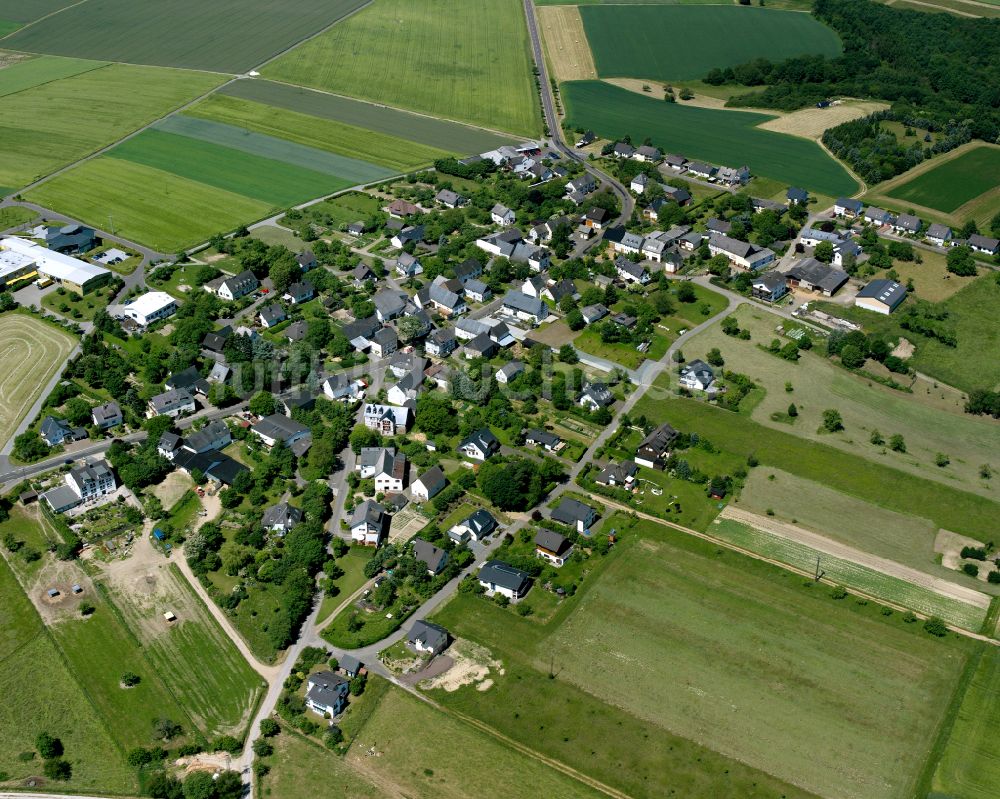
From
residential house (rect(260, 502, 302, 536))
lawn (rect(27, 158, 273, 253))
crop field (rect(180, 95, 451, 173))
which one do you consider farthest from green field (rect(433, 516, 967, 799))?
crop field (rect(180, 95, 451, 173))

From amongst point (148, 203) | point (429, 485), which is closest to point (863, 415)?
point (429, 485)

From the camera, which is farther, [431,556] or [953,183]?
[953,183]

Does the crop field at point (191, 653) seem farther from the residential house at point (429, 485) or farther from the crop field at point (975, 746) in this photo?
the crop field at point (975, 746)

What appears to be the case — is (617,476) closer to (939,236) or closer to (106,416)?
(106,416)

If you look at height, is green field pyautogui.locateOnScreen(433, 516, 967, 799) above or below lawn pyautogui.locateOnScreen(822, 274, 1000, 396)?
below

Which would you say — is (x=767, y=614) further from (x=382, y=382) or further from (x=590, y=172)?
(x=590, y=172)

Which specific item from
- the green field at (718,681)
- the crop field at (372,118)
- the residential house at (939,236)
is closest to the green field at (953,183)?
the residential house at (939,236)

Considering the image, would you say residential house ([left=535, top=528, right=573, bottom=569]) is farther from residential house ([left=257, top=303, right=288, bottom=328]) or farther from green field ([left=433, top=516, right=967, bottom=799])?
residential house ([left=257, top=303, right=288, bottom=328])
